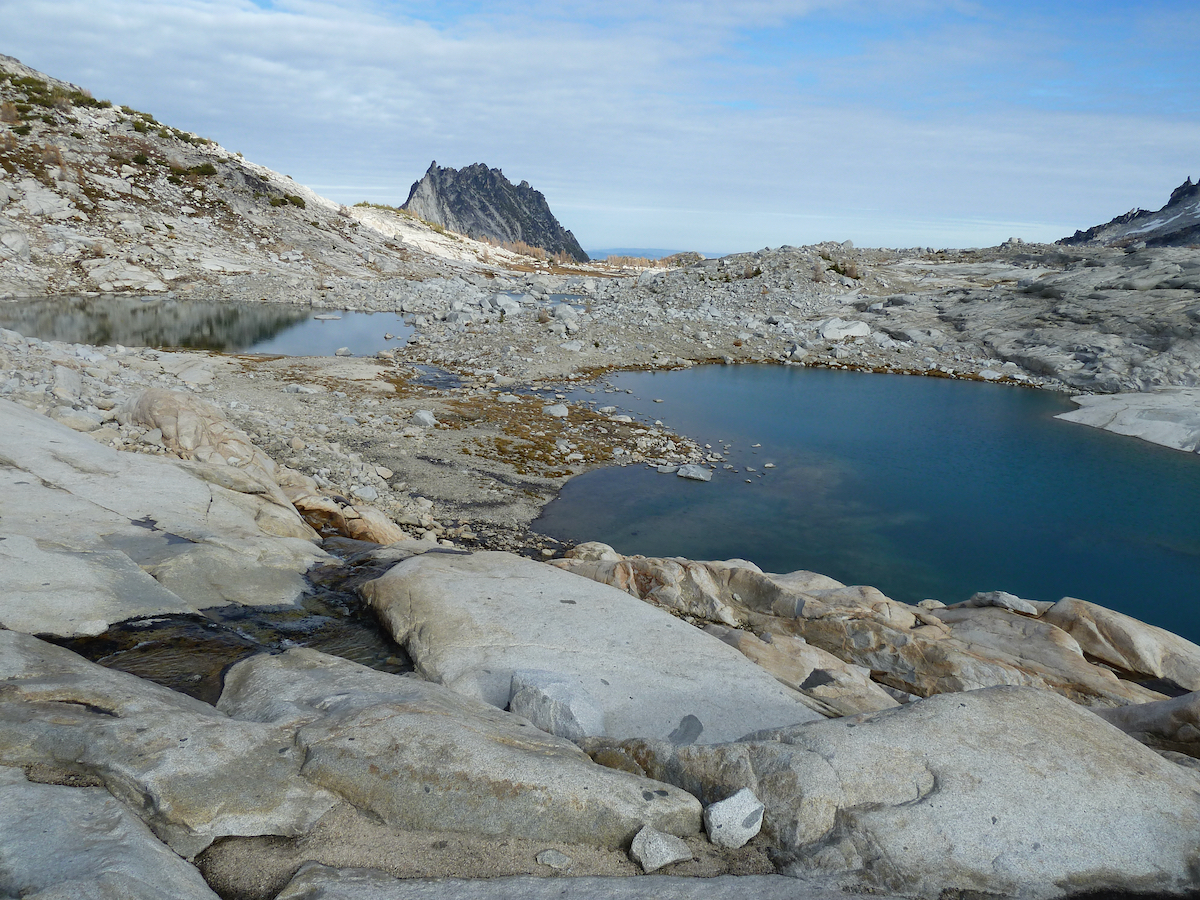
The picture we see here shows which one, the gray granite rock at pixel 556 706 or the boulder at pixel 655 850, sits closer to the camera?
the boulder at pixel 655 850

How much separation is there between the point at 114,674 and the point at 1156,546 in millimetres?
26536

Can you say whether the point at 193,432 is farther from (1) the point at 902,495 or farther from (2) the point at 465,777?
(1) the point at 902,495

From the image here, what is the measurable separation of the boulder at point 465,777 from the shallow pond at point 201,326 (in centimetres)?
3776

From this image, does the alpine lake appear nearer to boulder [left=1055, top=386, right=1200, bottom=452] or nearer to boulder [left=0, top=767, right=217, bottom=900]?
boulder [left=1055, top=386, right=1200, bottom=452]

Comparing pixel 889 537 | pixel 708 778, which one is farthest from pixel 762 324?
pixel 708 778

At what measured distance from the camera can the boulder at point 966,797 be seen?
17.7ft

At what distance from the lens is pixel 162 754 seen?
5.39 m

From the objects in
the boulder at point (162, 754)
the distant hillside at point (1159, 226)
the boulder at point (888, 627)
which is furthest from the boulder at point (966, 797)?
the distant hillside at point (1159, 226)

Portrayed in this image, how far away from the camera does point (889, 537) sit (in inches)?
810

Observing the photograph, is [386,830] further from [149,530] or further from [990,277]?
[990,277]

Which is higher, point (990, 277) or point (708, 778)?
point (990, 277)

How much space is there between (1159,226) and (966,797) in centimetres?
14158

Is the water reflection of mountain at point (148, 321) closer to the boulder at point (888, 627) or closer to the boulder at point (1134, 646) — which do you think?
the boulder at point (888, 627)

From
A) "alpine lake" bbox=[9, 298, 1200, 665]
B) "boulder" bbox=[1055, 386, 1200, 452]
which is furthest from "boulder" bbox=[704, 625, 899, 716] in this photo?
"boulder" bbox=[1055, 386, 1200, 452]
